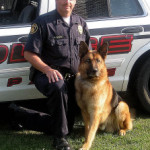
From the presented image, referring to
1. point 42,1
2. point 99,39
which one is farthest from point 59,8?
point 99,39

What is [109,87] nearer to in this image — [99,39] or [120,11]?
[99,39]

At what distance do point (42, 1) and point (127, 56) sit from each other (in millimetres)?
1223

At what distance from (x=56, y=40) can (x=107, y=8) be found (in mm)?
874

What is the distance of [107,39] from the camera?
141 inches

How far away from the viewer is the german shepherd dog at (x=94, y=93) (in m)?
3.17

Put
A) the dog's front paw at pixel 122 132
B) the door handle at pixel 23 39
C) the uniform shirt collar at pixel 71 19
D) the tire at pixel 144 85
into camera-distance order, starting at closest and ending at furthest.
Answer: the uniform shirt collar at pixel 71 19, the door handle at pixel 23 39, the dog's front paw at pixel 122 132, the tire at pixel 144 85

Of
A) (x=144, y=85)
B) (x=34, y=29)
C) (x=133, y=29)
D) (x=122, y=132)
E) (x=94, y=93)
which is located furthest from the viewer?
(x=144, y=85)

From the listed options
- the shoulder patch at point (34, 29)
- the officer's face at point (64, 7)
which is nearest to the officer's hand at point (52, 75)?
the shoulder patch at point (34, 29)

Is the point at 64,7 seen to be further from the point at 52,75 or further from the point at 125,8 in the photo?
the point at 125,8

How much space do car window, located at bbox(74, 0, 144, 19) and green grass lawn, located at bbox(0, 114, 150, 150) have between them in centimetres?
141

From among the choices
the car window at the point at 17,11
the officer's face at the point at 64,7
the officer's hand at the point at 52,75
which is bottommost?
the officer's hand at the point at 52,75

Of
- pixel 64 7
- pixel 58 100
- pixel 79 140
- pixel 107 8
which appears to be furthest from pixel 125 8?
pixel 79 140

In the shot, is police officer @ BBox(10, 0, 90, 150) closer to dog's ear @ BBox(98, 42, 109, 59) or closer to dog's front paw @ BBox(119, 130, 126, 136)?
dog's ear @ BBox(98, 42, 109, 59)

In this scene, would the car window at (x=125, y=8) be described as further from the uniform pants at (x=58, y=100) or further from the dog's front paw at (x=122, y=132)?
the dog's front paw at (x=122, y=132)
